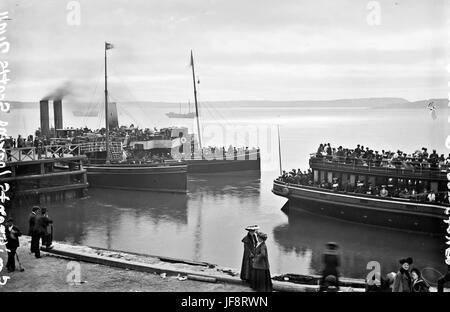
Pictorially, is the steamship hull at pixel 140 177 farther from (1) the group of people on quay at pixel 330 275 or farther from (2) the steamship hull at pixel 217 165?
(1) the group of people on quay at pixel 330 275

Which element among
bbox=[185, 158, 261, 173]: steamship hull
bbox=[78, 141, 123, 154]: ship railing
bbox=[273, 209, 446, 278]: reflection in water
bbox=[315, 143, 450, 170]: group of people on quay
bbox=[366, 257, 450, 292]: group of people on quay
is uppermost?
bbox=[78, 141, 123, 154]: ship railing

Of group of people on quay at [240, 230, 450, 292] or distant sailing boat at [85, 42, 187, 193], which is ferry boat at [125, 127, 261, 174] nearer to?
distant sailing boat at [85, 42, 187, 193]

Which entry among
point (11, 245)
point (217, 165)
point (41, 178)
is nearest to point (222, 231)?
point (41, 178)

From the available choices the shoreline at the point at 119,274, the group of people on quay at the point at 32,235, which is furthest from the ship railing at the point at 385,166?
the group of people on quay at the point at 32,235

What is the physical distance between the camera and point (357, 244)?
2336cm

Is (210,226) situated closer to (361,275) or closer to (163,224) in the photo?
(163,224)

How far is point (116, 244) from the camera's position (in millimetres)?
23438

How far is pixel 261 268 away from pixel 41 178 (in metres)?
23.4

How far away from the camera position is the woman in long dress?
10430 millimetres

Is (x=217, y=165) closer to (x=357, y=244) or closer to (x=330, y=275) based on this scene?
(x=357, y=244)

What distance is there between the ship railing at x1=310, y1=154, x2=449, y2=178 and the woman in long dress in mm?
15797

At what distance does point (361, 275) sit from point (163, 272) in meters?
9.08

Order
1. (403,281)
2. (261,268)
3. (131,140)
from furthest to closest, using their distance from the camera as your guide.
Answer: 1. (131,140)
2. (261,268)
3. (403,281)

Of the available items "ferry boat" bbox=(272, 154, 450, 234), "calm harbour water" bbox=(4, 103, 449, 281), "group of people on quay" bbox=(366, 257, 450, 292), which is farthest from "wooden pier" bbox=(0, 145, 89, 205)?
"group of people on quay" bbox=(366, 257, 450, 292)
